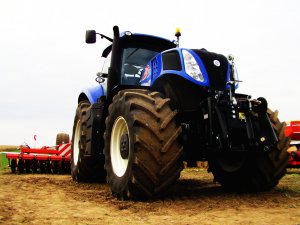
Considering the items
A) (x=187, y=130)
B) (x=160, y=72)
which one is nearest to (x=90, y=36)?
(x=160, y=72)

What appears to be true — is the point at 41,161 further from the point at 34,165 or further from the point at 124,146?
the point at 124,146

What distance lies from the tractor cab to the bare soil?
1940 millimetres

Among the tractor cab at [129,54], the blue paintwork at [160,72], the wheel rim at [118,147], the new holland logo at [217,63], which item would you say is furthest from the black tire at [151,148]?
the tractor cab at [129,54]

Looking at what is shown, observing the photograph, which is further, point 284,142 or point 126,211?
point 284,142

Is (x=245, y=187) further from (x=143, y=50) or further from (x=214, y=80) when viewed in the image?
(x=143, y=50)

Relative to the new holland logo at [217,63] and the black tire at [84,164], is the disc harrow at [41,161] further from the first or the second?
the new holland logo at [217,63]

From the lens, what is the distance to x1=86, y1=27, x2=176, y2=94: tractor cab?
21.6 feet

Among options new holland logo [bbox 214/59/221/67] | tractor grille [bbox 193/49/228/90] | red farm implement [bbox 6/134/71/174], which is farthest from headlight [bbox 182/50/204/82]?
red farm implement [bbox 6/134/71/174]

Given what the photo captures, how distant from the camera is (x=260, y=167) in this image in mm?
5516

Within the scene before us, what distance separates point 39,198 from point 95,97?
2.72m

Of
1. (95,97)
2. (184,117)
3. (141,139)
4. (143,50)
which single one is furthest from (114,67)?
(141,139)

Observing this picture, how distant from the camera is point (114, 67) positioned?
6.60 m

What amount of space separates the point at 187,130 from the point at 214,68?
39.5 inches

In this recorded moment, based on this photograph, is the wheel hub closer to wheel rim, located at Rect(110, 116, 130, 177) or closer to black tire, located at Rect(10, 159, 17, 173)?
wheel rim, located at Rect(110, 116, 130, 177)
